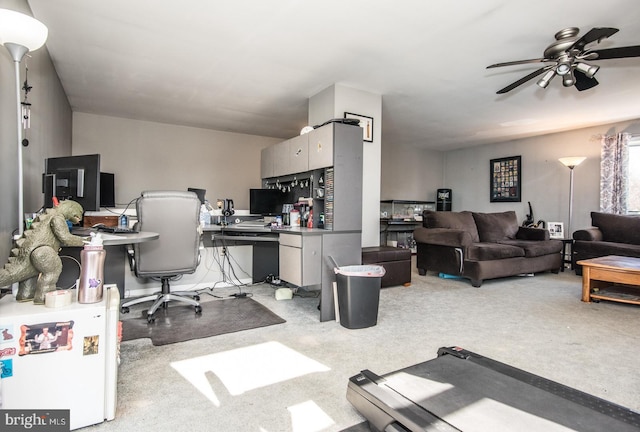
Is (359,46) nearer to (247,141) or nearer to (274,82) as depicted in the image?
(274,82)

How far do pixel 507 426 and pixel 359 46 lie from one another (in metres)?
3.10

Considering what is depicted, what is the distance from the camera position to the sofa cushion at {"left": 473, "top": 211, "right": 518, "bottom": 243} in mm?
5238

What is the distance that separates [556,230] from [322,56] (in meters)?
5.53

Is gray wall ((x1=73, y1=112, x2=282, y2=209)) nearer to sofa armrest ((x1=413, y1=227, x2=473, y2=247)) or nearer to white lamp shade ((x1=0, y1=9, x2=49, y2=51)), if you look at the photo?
sofa armrest ((x1=413, y1=227, x2=473, y2=247))

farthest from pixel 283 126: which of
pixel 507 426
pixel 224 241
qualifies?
pixel 507 426

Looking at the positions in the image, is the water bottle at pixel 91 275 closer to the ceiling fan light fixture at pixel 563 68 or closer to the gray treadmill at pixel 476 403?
the gray treadmill at pixel 476 403

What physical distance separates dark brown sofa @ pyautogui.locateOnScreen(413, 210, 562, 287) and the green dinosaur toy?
428cm

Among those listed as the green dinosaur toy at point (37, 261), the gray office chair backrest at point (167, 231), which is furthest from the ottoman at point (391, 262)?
the green dinosaur toy at point (37, 261)

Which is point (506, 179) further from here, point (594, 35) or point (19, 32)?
point (19, 32)

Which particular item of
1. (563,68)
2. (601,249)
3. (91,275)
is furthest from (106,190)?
(601,249)

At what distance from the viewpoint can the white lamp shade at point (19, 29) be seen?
4.97ft

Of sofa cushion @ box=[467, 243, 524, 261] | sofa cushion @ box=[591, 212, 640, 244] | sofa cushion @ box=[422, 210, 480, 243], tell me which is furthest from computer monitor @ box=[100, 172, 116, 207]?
sofa cushion @ box=[591, 212, 640, 244]

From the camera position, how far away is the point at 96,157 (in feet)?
8.13

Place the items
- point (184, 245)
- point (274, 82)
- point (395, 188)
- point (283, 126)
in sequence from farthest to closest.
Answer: point (395, 188), point (283, 126), point (274, 82), point (184, 245)
